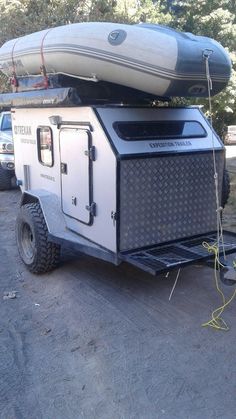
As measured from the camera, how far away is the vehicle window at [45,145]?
5.17 meters

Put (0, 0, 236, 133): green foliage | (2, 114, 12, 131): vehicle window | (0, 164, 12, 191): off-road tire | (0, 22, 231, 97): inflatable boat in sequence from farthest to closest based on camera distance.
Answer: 1. (0, 0, 236, 133): green foliage
2. (2, 114, 12, 131): vehicle window
3. (0, 164, 12, 191): off-road tire
4. (0, 22, 231, 97): inflatable boat

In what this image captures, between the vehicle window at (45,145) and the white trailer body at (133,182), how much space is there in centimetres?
1

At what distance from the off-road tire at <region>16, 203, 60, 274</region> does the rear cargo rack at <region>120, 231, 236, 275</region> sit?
1160 millimetres

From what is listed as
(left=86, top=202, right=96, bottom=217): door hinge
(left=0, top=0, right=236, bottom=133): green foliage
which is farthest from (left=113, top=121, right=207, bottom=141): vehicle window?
(left=0, top=0, right=236, bottom=133): green foliage

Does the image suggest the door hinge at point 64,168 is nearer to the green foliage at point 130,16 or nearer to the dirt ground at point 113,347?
the dirt ground at point 113,347

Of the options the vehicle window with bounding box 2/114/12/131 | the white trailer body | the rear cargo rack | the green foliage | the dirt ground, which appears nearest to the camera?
the dirt ground

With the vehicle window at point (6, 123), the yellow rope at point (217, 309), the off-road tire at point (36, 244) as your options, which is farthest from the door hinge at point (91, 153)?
the vehicle window at point (6, 123)

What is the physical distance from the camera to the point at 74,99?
4.38 m

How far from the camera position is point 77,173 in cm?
470

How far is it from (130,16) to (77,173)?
1280cm

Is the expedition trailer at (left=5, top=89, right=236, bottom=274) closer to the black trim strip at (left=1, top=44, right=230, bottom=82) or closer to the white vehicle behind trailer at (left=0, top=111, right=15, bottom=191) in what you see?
the black trim strip at (left=1, top=44, right=230, bottom=82)

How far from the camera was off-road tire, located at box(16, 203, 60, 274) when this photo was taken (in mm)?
5023

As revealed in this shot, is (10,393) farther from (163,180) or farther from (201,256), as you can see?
(163,180)

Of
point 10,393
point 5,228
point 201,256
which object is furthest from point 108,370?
point 5,228
